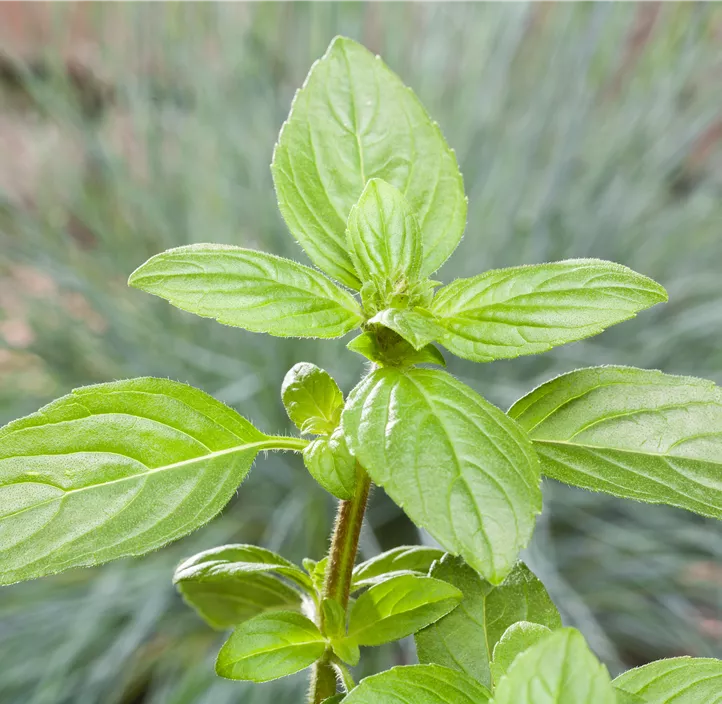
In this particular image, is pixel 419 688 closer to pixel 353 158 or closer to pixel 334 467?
pixel 334 467

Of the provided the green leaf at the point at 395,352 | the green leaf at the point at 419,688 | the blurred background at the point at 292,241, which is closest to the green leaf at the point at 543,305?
the green leaf at the point at 395,352

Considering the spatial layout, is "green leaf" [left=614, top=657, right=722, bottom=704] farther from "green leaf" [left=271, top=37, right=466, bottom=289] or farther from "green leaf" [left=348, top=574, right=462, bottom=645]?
"green leaf" [left=271, top=37, right=466, bottom=289]

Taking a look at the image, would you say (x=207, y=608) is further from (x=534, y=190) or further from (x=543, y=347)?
(x=534, y=190)

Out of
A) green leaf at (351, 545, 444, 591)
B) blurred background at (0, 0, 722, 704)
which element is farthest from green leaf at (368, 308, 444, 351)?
blurred background at (0, 0, 722, 704)

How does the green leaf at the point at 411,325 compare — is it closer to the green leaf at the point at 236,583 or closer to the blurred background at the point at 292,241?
the green leaf at the point at 236,583

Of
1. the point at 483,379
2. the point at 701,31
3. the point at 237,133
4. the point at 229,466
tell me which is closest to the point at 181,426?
the point at 229,466
